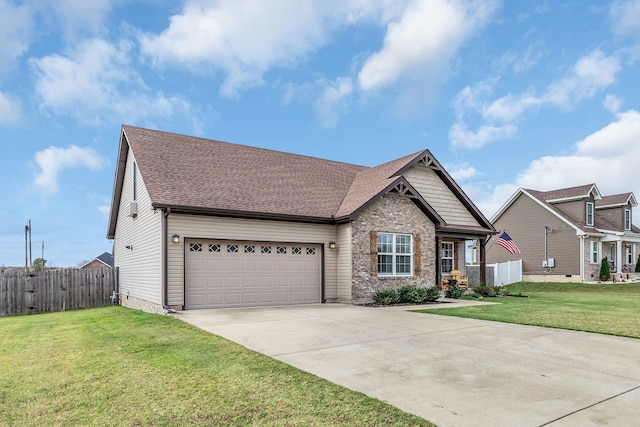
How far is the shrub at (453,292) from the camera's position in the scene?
17.6 m

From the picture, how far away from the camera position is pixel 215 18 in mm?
14047

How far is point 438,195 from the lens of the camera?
1888 cm

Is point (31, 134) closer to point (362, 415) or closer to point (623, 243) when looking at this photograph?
point (362, 415)

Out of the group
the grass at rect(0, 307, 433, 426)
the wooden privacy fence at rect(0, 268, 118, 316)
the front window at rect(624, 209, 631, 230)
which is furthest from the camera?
the front window at rect(624, 209, 631, 230)

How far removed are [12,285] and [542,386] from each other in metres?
17.2

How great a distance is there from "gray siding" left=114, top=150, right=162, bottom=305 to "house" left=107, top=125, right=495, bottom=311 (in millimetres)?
42

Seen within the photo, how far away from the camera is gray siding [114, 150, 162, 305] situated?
12501mm

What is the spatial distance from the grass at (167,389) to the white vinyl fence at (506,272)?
936 inches

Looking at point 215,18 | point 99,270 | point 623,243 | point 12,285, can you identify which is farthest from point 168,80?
point 623,243

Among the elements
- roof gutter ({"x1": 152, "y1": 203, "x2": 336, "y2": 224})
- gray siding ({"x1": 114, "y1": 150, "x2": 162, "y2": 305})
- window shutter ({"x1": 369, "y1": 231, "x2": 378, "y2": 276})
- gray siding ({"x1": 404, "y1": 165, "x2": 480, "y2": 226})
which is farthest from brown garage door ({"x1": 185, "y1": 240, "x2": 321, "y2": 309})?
gray siding ({"x1": 404, "y1": 165, "x2": 480, "y2": 226})

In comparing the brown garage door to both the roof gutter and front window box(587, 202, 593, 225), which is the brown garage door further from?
front window box(587, 202, 593, 225)

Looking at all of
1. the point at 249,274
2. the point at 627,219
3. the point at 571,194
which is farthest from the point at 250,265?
the point at 627,219

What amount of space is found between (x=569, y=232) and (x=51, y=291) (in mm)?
30149

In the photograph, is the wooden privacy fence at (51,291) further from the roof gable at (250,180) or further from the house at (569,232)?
the house at (569,232)
